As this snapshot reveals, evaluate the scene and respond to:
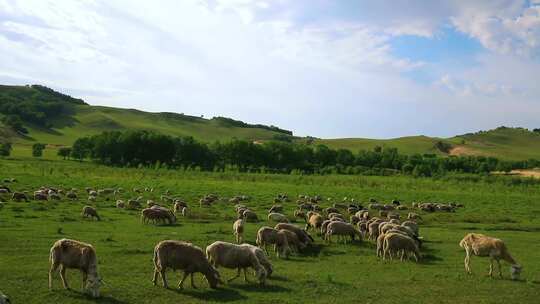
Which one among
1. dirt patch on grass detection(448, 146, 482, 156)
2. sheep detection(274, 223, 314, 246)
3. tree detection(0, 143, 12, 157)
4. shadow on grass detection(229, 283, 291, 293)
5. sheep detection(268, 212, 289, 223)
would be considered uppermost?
dirt patch on grass detection(448, 146, 482, 156)

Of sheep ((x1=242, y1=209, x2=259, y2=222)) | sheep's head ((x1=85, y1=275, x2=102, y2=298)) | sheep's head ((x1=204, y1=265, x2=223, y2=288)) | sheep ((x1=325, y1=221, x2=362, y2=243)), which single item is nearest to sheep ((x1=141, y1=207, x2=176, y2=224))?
sheep ((x1=242, y1=209, x2=259, y2=222))

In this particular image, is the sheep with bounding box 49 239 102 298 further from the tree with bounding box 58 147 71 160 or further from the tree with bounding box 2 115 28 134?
the tree with bounding box 2 115 28 134

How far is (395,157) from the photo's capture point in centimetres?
14212

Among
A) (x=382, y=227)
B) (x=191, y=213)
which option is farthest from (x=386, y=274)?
(x=191, y=213)

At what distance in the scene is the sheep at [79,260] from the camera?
1474cm

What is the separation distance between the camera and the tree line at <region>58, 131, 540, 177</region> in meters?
116

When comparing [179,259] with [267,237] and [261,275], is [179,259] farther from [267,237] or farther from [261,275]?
[267,237]

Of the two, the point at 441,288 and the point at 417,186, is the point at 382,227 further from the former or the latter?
the point at 417,186

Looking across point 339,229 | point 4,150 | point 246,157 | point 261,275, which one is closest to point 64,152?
point 4,150

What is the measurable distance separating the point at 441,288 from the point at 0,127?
169 m

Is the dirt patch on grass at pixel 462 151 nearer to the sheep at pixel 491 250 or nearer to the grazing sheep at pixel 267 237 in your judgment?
the sheep at pixel 491 250

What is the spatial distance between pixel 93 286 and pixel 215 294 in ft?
Result: 12.3

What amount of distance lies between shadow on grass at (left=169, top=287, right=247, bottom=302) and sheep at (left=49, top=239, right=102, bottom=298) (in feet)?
8.28

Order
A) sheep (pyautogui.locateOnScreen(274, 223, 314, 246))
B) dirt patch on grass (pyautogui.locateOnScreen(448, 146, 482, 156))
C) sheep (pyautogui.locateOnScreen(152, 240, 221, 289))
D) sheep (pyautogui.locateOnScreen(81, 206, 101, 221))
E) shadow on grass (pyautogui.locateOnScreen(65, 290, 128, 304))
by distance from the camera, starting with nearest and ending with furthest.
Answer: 1. shadow on grass (pyautogui.locateOnScreen(65, 290, 128, 304))
2. sheep (pyautogui.locateOnScreen(152, 240, 221, 289))
3. sheep (pyautogui.locateOnScreen(274, 223, 314, 246))
4. sheep (pyautogui.locateOnScreen(81, 206, 101, 221))
5. dirt patch on grass (pyautogui.locateOnScreen(448, 146, 482, 156))
